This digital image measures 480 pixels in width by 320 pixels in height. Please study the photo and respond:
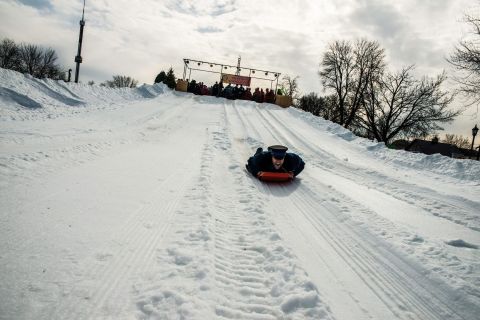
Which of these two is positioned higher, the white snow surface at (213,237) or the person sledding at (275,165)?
the person sledding at (275,165)

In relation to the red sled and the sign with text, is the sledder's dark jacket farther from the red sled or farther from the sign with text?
the sign with text

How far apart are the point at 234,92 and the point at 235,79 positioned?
3415 mm

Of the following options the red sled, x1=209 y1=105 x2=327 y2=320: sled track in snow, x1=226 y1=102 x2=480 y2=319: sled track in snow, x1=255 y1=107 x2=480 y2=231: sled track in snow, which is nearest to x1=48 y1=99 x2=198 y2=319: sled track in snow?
x1=209 y1=105 x2=327 y2=320: sled track in snow

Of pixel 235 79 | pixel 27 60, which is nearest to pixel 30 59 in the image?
pixel 27 60

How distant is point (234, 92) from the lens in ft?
88.3

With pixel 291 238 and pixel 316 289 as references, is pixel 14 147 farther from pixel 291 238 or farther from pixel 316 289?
pixel 316 289

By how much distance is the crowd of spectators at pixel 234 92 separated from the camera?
2695 centimetres

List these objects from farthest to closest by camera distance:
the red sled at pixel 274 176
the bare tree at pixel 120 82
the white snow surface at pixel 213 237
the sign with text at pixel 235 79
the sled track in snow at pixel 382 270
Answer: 1. the bare tree at pixel 120 82
2. the sign with text at pixel 235 79
3. the red sled at pixel 274 176
4. the sled track in snow at pixel 382 270
5. the white snow surface at pixel 213 237

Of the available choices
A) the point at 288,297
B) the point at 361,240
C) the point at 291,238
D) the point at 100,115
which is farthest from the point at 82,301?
the point at 100,115

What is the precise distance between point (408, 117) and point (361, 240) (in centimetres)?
2950

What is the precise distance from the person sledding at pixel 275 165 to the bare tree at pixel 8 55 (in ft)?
215

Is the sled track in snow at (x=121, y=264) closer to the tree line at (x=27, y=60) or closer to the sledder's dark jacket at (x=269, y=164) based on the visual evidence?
the sledder's dark jacket at (x=269, y=164)

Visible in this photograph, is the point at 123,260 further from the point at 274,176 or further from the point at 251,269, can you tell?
the point at 274,176

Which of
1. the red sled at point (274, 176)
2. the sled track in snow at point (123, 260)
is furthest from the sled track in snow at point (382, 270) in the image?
the sled track in snow at point (123, 260)
